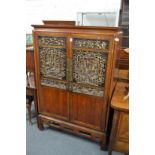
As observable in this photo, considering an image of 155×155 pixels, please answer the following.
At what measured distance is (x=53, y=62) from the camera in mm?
1826

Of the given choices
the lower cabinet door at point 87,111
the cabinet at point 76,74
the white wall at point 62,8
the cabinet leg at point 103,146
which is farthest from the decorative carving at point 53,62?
the white wall at point 62,8

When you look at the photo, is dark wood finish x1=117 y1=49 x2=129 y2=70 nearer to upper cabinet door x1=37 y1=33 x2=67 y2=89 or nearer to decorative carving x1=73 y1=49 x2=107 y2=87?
decorative carving x1=73 y1=49 x2=107 y2=87

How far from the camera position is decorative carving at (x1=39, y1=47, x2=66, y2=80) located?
5.81 ft

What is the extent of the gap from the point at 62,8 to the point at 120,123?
3119 millimetres

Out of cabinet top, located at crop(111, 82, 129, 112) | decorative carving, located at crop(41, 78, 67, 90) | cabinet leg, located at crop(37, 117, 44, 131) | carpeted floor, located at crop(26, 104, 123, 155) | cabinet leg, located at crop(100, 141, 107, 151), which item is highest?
decorative carving, located at crop(41, 78, 67, 90)

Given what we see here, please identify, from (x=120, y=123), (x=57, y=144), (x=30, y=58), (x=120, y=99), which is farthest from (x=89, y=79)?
(x=57, y=144)

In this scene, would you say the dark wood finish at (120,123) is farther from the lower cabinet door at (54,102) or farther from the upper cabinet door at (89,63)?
the lower cabinet door at (54,102)

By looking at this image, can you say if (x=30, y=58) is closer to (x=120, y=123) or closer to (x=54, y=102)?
(x=54, y=102)

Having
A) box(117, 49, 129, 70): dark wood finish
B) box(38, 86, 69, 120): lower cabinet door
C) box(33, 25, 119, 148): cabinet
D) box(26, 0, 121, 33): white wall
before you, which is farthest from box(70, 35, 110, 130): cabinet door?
box(26, 0, 121, 33): white wall

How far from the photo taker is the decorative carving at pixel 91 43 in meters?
1.52

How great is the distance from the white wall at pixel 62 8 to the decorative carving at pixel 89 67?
84.0 inches

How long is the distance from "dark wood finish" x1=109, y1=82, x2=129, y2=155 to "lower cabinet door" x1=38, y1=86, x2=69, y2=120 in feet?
2.08
